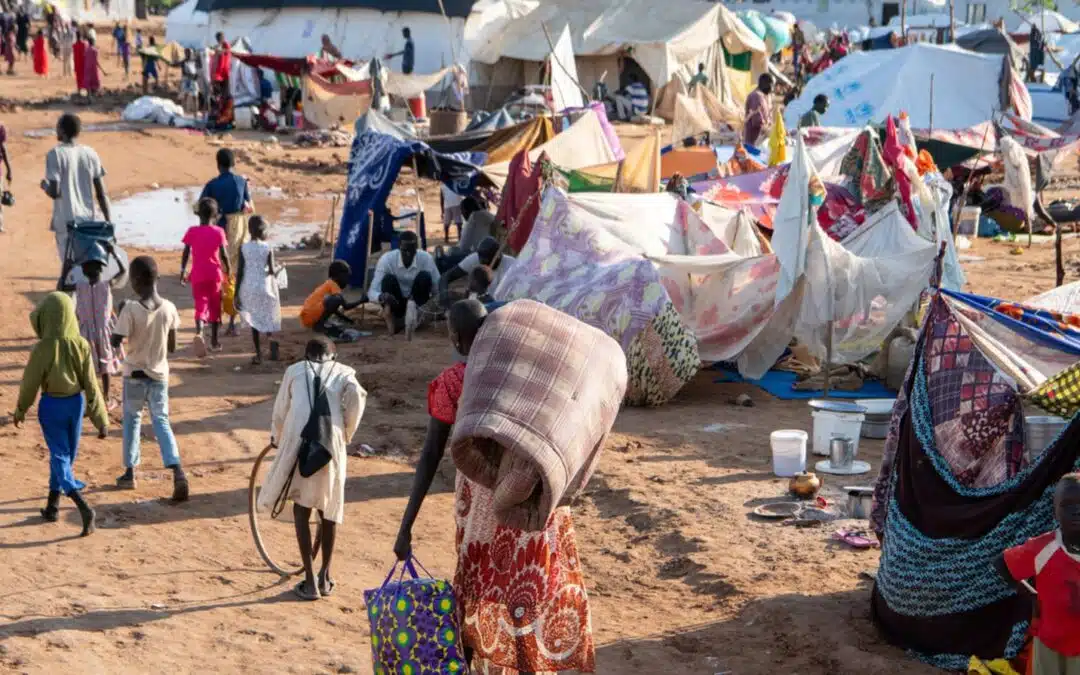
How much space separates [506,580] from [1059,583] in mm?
1738

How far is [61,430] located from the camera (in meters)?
6.90

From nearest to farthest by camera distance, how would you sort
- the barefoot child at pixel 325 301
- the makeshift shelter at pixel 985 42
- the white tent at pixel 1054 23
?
the barefoot child at pixel 325 301 < the makeshift shelter at pixel 985 42 < the white tent at pixel 1054 23

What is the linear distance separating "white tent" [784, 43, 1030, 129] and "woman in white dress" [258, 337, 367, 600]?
54.4 feet

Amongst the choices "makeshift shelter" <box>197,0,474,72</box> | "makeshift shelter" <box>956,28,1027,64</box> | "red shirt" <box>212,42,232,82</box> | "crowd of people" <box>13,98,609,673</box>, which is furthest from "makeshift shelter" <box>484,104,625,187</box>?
"makeshift shelter" <box>956,28,1027,64</box>

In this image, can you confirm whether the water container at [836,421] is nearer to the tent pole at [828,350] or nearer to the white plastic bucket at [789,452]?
the white plastic bucket at [789,452]

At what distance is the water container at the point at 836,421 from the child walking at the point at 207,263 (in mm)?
4956

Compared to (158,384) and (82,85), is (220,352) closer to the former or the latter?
(158,384)

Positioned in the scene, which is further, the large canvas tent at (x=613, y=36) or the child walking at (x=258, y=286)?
the large canvas tent at (x=613, y=36)

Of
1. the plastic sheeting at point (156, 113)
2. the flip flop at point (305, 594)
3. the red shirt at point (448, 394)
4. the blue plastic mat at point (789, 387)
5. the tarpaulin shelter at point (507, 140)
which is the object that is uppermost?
the tarpaulin shelter at point (507, 140)

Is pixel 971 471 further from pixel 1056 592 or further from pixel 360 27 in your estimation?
pixel 360 27

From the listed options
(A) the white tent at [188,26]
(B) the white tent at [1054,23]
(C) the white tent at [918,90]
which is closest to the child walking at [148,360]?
(C) the white tent at [918,90]

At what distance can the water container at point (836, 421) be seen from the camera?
8.53 m

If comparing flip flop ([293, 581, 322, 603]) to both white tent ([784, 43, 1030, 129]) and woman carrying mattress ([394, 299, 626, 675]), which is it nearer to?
woman carrying mattress ([394, 299, 626, 675])

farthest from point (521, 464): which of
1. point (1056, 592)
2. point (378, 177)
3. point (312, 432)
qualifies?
point (378, 177)
